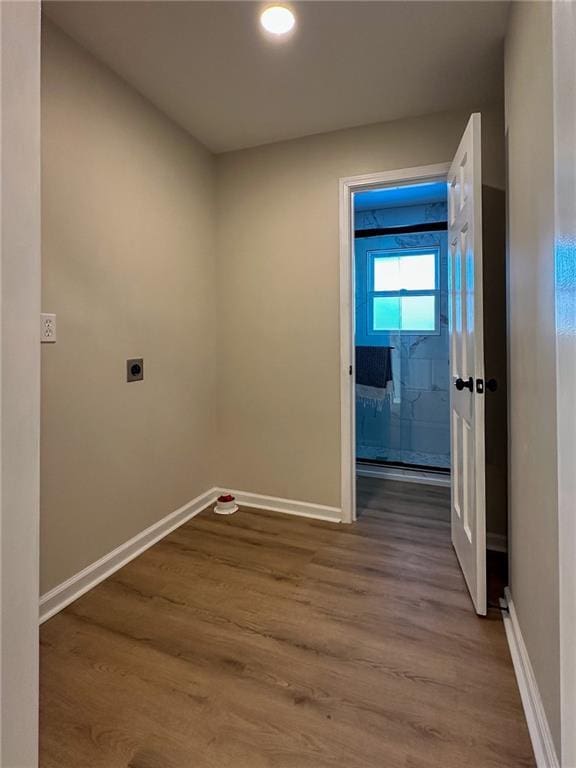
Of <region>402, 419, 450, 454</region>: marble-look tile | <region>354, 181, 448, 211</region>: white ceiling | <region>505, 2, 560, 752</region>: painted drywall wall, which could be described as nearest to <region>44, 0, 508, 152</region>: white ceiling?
<region>505, 2, 560, 752</region>: painted drywall wall

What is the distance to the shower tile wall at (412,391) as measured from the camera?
395cm

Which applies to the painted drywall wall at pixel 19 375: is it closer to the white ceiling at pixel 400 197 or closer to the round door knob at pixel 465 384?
the round door knob at pixel 465 384

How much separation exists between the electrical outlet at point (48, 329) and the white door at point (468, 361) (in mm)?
1777

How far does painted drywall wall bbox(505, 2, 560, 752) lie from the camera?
3.75 feet

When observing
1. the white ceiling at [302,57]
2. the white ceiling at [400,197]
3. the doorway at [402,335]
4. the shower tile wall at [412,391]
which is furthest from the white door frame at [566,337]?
the shower tile wall at [412,391]

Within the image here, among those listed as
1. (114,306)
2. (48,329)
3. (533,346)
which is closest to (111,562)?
(48,329)

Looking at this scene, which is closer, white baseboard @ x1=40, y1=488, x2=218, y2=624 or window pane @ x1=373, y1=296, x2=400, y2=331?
white baseboard @ x1=40, y1=488, x2=218, y2=624

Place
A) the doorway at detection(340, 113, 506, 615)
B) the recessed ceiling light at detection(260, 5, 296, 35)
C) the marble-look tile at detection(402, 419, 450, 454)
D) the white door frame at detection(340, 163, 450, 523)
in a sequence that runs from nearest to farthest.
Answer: the recessed ceiling light at detection(260, 5, 296, 35)
the doorway at detection(340, 113, 506, 615)
the white door frame at detection(340, 163, 450, 523)
the marble-look tile at detection(402, 419, 450, 454)

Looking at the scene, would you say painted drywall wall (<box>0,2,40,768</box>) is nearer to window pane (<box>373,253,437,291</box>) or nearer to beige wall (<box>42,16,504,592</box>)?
beige wall (<box>42,16,504,592</box>)

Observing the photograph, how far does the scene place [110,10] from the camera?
1.70 metres

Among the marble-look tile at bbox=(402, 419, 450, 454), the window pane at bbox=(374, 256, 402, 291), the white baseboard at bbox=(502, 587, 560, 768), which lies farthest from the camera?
the window pane at bbox=(374, 256, 402, 291)

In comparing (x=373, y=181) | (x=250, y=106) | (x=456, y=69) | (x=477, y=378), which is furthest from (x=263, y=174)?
(x=477, y=378)

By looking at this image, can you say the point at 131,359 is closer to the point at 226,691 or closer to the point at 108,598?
the point at 108,598

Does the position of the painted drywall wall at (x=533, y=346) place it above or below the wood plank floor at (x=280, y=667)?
above
